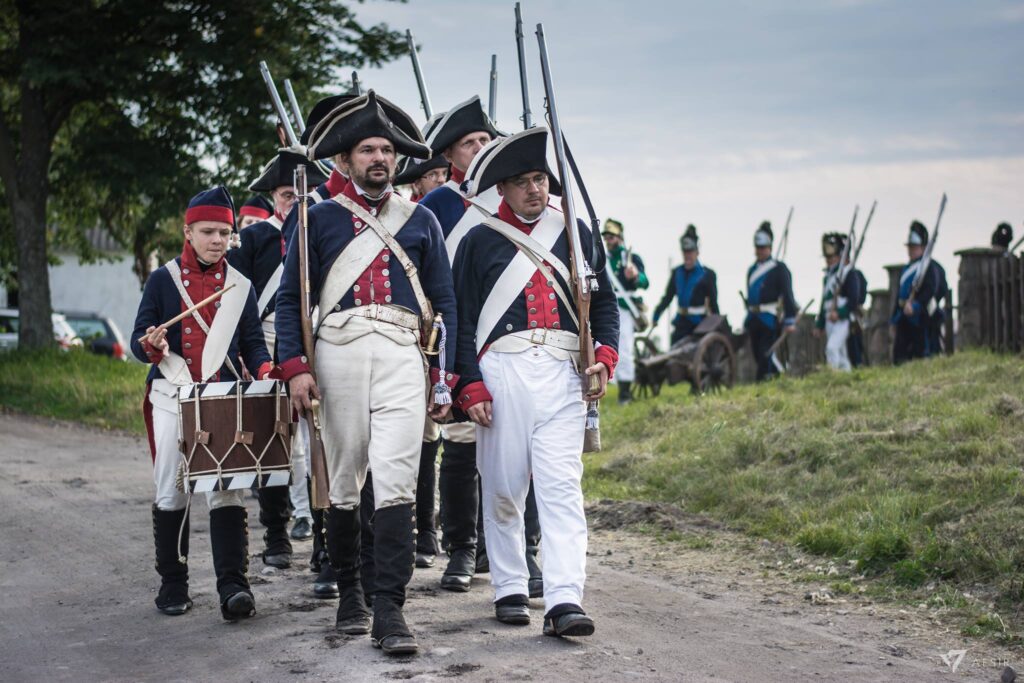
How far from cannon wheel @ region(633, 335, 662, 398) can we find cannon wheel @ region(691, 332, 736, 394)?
1.64 feet

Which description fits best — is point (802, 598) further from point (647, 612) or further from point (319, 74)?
point (319, 74)

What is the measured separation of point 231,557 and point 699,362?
439 inches

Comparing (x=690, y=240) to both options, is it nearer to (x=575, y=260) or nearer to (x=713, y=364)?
(x=713, y=364)

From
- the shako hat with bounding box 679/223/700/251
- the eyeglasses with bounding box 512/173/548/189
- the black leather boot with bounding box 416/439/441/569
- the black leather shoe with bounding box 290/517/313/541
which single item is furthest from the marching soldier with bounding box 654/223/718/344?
the eyeglasses with bounding box 512/173/548/189

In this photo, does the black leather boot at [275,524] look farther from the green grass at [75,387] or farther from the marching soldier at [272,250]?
the green grass at [75,387]

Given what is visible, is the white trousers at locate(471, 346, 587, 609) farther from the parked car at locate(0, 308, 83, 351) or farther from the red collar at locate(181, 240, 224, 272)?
the parked car at locate(0, 308, 83, 351)

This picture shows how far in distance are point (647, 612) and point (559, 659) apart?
1.24 m

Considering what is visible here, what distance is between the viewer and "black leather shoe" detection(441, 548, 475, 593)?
7177 millimetres

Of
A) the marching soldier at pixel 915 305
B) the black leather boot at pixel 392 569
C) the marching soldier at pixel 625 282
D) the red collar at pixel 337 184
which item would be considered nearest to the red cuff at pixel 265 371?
the red collar at pixel 337 184

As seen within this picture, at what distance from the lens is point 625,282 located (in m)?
17.2

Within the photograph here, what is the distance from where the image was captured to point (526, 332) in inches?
250

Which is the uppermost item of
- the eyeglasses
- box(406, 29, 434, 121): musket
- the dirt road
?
box(406, 29, 434, 121): musket

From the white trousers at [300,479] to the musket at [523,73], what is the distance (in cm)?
230

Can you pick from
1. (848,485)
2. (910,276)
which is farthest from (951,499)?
(910,276)
